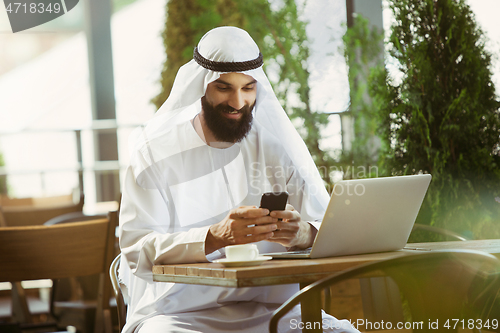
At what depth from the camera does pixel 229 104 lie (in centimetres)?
235

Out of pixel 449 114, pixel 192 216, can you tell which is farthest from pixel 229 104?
pixel 449 114

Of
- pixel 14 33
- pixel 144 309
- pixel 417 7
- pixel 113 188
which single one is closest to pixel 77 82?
pixel 14 33

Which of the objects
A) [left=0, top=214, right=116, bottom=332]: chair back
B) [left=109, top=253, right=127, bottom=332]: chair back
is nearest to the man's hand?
[left=109, top=253, right=127, bottom=332]: chair back

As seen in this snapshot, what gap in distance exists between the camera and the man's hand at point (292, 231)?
174 centimetres

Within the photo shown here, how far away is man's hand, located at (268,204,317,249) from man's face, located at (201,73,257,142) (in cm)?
58

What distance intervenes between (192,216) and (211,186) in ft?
0.56

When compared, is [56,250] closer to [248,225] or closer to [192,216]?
[192,216]

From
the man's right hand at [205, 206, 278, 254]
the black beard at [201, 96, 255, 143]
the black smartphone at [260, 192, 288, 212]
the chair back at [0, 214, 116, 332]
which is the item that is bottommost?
the chair back at [0, 214, 116, 332]

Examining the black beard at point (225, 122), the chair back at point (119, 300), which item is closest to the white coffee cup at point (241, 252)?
the chair back at point (119, 300)

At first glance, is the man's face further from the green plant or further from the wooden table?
the green plant

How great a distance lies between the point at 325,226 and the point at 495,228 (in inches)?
75.6

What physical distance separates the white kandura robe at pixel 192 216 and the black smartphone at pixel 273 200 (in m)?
0.23

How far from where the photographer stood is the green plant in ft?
10.4

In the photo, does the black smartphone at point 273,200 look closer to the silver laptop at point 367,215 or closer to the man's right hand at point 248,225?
the man's right hand at point 248,225
